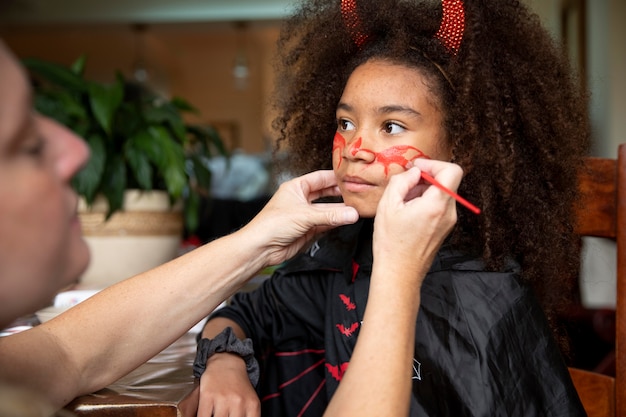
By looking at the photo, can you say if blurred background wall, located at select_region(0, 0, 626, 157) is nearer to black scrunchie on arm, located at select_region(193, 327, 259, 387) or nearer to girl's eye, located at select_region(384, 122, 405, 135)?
girl's eye, located at select_region(384, 122, 405, 135)

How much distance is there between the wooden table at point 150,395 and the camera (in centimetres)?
88

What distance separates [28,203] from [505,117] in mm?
923

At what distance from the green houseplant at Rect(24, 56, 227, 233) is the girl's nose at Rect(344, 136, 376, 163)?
3.15 ft

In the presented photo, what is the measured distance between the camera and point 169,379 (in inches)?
41.6

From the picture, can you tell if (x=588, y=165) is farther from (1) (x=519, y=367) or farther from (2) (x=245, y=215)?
(2) (x=245, y=215)

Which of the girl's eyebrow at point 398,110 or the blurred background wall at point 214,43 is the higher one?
the blurred background wall at point 214,43

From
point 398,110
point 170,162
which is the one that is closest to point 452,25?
point 398,110

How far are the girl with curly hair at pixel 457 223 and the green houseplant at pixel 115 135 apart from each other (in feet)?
2.44

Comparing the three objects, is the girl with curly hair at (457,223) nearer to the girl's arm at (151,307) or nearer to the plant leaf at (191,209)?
the girl's arm at (151,307)

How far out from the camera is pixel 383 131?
1.19 metres

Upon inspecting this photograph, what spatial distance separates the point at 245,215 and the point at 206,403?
8.02 feet

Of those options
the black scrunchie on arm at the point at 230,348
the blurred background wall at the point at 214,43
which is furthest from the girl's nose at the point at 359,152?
the blurred background wall at the point at 214,43

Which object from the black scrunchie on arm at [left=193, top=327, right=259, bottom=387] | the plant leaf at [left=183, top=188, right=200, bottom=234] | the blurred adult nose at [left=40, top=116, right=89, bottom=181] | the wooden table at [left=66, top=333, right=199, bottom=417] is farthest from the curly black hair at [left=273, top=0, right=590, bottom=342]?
the plant leaf at [left=183, top=188, right=200, bottom=234]

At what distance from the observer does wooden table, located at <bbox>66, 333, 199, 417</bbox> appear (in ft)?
2.88
